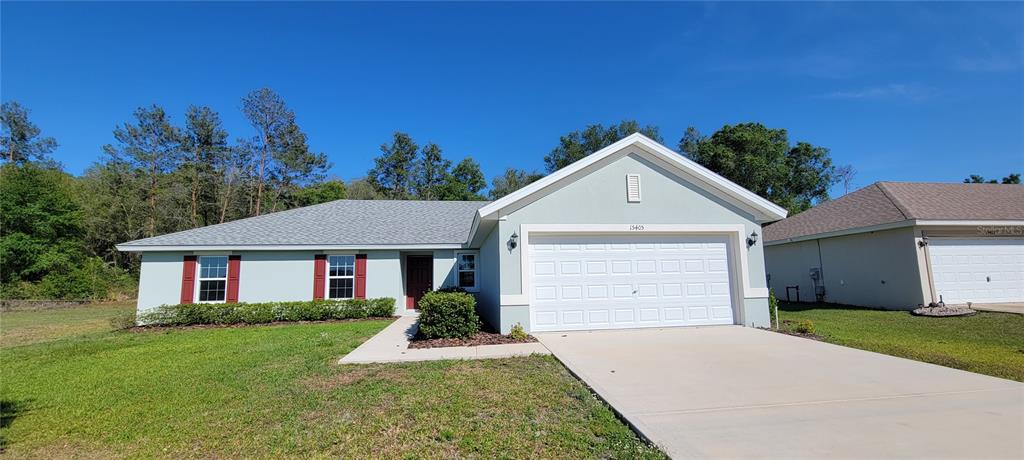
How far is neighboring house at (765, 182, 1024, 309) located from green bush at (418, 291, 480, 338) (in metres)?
13.1

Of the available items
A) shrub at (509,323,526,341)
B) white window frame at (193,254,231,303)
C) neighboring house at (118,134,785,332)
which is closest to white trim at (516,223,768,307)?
neighboring house at (118,134,785,332)

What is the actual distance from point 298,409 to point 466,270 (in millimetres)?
11032

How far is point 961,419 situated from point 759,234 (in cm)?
650

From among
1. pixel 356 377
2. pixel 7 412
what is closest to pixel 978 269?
pixel 356 377

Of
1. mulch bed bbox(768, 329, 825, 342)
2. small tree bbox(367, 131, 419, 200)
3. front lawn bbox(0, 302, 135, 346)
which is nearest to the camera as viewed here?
mulch bed bbox(768, 329, 825, 342)

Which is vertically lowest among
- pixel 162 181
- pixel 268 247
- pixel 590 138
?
pixel 268 247

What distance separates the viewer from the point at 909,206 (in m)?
12.9

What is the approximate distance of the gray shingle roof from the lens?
14.2m

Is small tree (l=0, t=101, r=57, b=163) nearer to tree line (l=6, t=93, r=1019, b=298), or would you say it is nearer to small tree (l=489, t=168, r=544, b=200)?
tree line (l=6, t=93, r=1019, b=298)

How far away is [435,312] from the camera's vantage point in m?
8.57

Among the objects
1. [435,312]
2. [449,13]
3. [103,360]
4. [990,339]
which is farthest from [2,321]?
[990,339]

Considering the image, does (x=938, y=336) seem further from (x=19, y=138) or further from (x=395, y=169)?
(x=19, y=138)

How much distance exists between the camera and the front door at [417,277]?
50.9 feet

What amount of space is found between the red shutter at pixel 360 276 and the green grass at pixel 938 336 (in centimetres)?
1268
